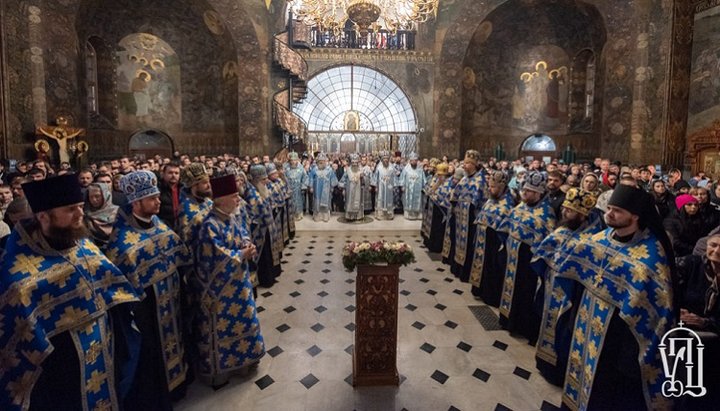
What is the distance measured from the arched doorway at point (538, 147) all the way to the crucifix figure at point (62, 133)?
22417 mm

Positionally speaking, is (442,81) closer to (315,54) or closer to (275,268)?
(315,54)

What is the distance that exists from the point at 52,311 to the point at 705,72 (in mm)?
19015

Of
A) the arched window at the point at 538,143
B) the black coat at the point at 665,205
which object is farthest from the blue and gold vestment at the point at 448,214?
the arched window at the point at 538,143

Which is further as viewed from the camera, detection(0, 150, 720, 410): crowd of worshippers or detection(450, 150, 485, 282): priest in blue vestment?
detection(450, 150, 485, 282): priest in blue vestment

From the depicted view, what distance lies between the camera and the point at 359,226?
12320 millimetres

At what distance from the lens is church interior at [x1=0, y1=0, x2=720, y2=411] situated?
6.14 meters

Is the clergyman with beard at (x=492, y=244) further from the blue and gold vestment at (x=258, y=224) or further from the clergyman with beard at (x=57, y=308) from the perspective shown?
the clergyman with beard at (x=57, y=308)

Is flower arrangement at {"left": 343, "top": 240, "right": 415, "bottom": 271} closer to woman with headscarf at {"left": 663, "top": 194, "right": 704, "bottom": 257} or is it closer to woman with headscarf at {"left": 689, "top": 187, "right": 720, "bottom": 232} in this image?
woman with headscarf at {"left": 663, "top": 194, "right": 704, "bottom": 257}

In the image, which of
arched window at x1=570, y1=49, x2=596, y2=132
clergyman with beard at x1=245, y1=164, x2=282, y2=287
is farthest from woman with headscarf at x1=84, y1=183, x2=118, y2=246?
arched window at x1=570, y1=49, x2=596, y2=132

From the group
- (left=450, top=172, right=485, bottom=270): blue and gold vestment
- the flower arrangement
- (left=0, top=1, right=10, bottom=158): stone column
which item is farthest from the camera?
(left=0, top=1, right=10, bottom=158): stone column

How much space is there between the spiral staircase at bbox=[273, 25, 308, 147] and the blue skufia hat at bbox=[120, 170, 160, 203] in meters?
15.4

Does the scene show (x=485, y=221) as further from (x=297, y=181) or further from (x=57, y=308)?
(x=297, y=181)

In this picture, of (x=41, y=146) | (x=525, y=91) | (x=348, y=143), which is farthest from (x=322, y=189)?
(x=525, y=91)

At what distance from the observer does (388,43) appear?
72.5 ft
